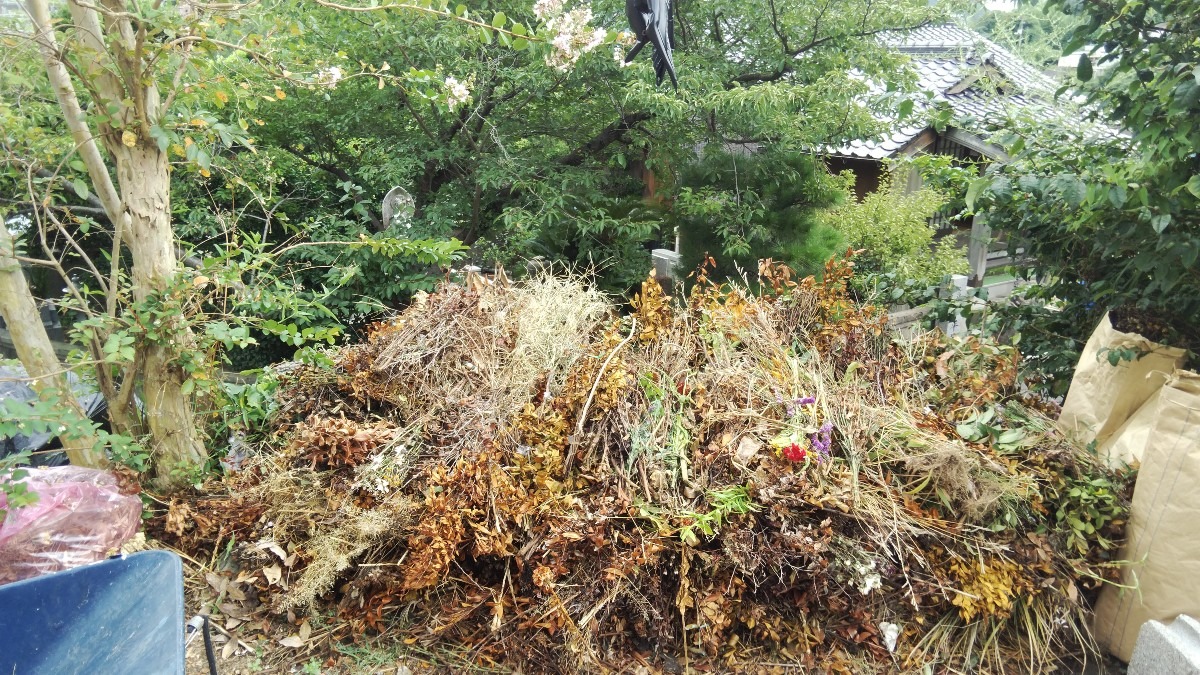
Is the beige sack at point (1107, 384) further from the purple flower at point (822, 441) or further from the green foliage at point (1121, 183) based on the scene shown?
the purple flower at point (822, 441)

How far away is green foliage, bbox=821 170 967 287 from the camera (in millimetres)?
7453

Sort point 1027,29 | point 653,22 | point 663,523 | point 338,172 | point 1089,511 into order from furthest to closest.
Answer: point 338,172 < point 1027,29 < point 653,22 < point 1089,511 < point 663,523

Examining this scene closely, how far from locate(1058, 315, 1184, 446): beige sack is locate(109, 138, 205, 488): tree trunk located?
3.77 m

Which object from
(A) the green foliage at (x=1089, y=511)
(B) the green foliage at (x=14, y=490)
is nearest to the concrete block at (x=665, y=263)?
(A) the green foliage at (x=1089, y=511)

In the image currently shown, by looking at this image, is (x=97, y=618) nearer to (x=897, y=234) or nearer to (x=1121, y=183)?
(x=1121, y=183)

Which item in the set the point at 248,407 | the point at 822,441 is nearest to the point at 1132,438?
the point at 822,441

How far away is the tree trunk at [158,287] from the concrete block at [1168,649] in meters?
3.75

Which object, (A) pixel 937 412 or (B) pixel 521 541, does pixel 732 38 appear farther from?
(B) pixel 521 541

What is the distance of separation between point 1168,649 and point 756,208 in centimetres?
406

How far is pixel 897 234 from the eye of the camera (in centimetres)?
764

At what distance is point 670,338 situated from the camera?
3.36 meters

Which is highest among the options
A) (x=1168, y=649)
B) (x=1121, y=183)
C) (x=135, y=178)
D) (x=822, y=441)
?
(x=135, y=178)

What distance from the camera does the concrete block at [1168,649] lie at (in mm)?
2178

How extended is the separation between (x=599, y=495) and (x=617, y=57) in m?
3.50
